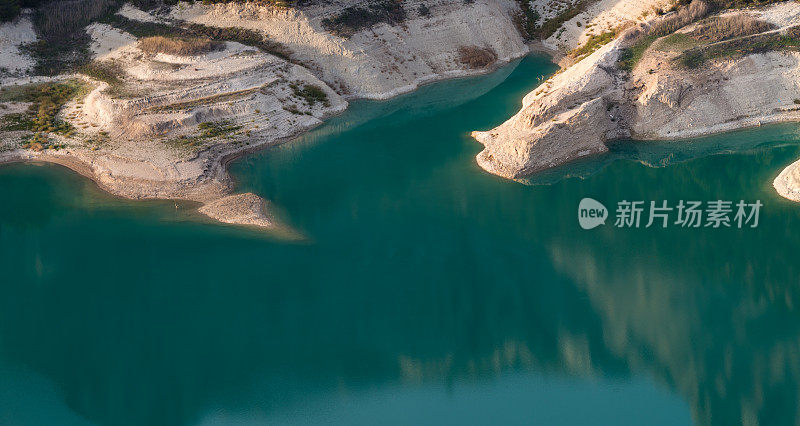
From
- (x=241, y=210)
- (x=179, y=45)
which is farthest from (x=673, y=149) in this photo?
(x=179, y=45)

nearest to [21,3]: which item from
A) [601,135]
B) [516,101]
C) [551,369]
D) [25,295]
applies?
[25,295]

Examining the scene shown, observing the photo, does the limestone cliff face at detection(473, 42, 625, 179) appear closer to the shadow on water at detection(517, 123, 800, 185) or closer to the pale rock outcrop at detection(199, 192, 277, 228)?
the shadow on water at detection(517, 123, 800, 185)

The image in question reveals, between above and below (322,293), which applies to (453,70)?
above

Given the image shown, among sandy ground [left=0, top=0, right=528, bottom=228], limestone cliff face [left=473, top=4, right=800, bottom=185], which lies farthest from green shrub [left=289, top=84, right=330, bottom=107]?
limestone cliff face [left=473, top=4, right=800, bottom=185]

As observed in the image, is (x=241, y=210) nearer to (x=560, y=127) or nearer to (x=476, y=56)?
(x=560, y=127)

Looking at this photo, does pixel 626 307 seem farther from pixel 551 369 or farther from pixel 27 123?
pixel 27 123
